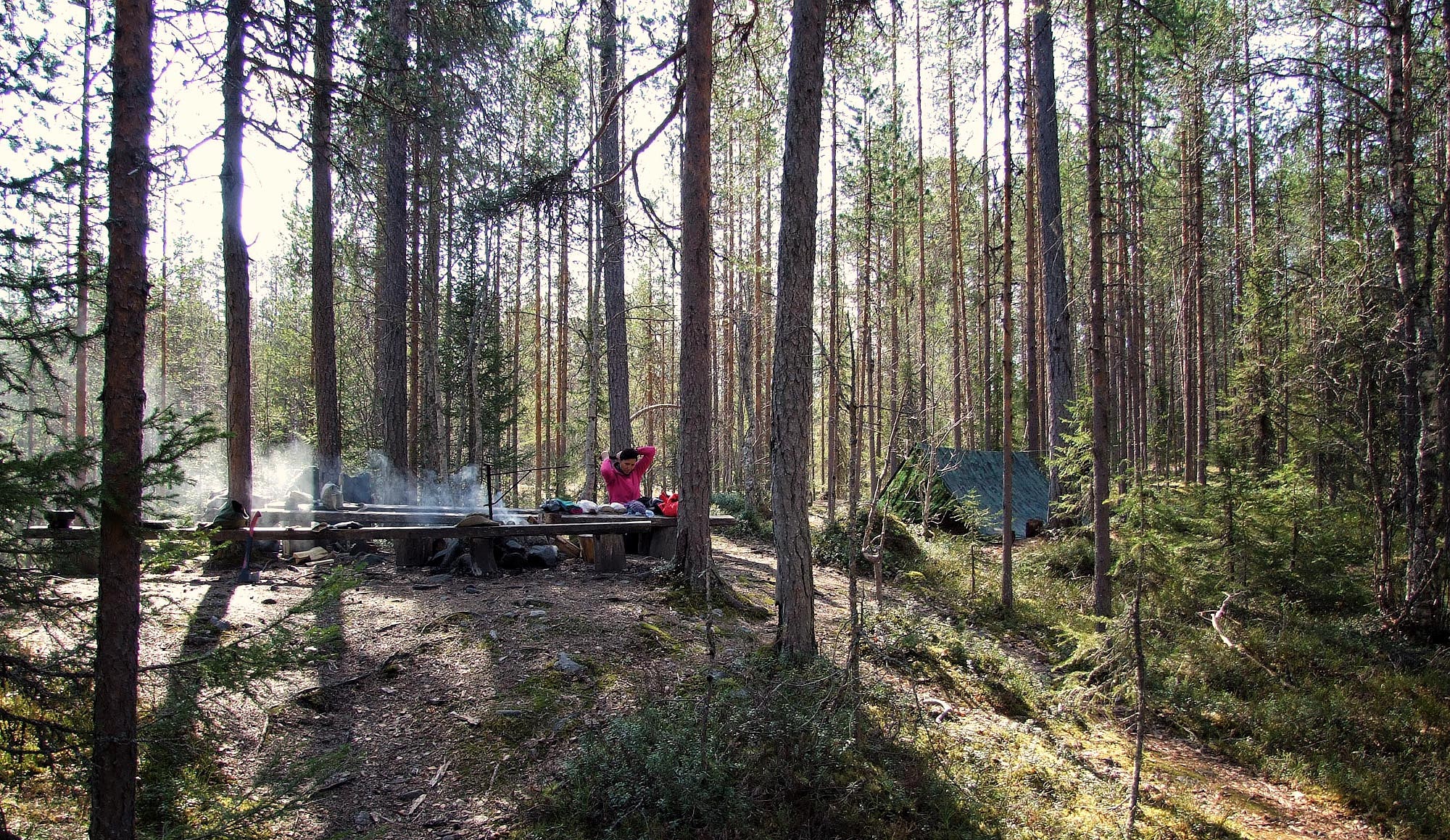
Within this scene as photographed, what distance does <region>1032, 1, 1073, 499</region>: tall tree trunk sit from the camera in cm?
1170

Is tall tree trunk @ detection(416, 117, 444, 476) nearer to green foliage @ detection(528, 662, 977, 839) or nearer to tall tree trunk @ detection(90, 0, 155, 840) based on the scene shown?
tall tree trunk @ detection(90, 0, 155, 840)

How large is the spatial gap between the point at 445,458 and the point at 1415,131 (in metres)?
17.8

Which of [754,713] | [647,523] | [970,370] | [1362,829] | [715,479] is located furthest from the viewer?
[715,479]

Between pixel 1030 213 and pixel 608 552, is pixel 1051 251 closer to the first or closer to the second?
pixel 1030 213

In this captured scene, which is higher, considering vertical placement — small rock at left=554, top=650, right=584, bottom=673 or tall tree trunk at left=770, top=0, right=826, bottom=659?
tall tree trunk at left=770, top=0, right=826, bottom=659

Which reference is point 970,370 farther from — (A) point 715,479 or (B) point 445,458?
(B) point 445,458

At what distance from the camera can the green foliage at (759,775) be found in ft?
13.6

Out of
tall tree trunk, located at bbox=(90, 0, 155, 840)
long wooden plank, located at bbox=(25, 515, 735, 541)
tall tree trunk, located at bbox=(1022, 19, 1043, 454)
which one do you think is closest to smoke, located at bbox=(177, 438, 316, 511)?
long wooden plank, located at bbox=(25, 515, 735, 541)

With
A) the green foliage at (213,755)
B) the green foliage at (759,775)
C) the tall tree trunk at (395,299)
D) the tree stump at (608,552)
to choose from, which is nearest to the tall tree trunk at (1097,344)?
the green foliage at (759,775)

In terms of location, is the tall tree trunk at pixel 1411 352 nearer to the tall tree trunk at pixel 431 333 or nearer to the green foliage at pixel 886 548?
the green foliage at pixel 886 548

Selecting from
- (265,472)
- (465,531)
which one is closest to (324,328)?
(465,531)

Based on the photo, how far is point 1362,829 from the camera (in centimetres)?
527

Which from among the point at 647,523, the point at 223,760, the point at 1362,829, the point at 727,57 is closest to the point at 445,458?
the point at 647,523

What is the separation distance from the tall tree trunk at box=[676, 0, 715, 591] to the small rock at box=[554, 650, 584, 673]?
80.2 inches
